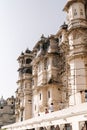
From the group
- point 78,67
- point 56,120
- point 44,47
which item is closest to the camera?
point 56,120

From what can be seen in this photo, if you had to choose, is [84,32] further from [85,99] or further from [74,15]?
[85,99]

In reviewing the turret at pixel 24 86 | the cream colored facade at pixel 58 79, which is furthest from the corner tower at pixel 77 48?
the turret at pixel 24 86

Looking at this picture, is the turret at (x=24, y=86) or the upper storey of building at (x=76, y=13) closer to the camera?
the upper storey of building at (x=76, y=13)

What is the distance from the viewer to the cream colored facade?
21062 mm

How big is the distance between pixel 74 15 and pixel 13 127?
17705mm

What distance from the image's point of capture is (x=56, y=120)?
63.5 feet

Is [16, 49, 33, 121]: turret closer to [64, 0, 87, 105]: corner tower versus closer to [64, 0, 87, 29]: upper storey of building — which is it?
[64, 0, 87, 105]: corner tower

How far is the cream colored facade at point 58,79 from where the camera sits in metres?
21.1

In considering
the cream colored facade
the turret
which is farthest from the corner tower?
the turret

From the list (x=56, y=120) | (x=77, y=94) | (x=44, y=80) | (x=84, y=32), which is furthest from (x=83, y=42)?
(x=56, y=120)

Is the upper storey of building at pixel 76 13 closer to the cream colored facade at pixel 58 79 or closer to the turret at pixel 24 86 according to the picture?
the cream colored facade at pixel 58 79

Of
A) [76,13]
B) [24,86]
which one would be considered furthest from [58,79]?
[24,86]

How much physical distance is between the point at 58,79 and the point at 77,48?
33.2ft

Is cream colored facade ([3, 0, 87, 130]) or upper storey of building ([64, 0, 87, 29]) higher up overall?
upper storey of building ([64, 0, 87, 29])
